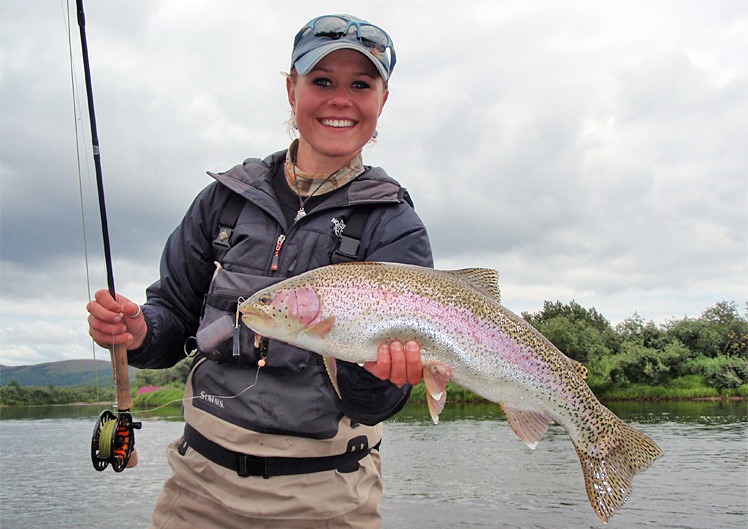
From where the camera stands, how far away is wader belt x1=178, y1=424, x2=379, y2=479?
9.71 ft

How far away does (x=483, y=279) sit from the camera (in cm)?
348

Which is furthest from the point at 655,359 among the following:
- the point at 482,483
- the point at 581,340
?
the point at 482,483

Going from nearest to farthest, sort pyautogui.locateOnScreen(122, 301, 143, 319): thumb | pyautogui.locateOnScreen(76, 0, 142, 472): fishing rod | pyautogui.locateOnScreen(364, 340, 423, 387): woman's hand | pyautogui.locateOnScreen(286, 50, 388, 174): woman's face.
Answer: pyautogui.locateOnScreen(364, 340, 423, 387): woman's hand → pyautogui.locateOnScreen(122, 301, 143, 319): thumb → pyautogui.locateOnScreen(286, 50, 388, 174): woman's face → pyautogui.locateOnScreen(76, 0, 142, 472): fishing rod

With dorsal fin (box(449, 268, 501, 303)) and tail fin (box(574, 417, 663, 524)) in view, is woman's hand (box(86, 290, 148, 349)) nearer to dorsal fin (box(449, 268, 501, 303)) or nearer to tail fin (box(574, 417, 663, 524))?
dorsal fin (box(449, 268, 501, 303))

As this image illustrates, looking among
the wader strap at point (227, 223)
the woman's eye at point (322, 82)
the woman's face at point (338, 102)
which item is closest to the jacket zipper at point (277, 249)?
the wader strap at point (227, 223)

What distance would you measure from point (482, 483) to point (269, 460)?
16.3 meters

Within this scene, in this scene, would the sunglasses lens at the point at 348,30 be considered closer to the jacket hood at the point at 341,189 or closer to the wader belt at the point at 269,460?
the jacket hood at the point at 341,189

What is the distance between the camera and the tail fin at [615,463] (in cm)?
331

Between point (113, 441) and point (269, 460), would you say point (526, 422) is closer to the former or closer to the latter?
point (269, 460)

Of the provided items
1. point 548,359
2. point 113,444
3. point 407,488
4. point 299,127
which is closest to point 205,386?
point 113,444

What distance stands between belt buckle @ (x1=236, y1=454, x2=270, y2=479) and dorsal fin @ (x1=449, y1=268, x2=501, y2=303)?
147 centimetres

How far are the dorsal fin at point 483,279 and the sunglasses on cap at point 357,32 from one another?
133 cm

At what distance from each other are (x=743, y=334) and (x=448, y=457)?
114 feet

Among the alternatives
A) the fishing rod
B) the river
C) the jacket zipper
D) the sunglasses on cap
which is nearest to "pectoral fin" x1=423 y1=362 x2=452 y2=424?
the jacket zipper
